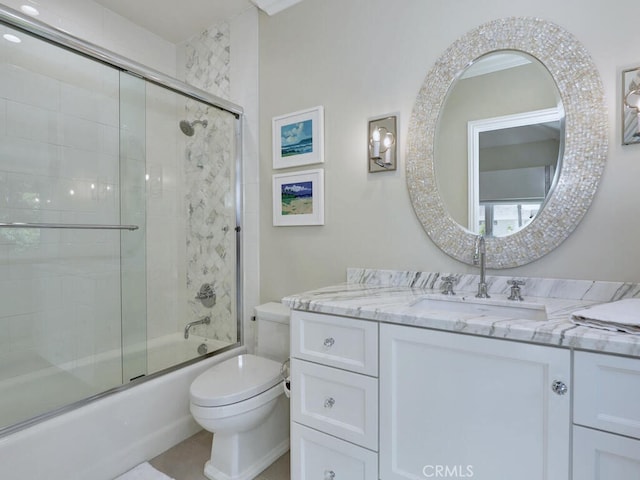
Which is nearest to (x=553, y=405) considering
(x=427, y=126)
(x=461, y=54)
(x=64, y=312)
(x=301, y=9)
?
(x=427, y=126)

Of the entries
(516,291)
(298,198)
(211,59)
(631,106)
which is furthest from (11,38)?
(631,106)

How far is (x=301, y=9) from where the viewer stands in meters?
2.06

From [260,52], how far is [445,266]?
178 cm

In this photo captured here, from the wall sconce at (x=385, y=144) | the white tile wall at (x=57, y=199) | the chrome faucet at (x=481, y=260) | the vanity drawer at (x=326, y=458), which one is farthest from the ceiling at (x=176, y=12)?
the vanity drawer at (x=326, y=458)

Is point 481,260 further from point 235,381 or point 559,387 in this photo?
point 235,381

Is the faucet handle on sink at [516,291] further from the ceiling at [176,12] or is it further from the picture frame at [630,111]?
the ceiling at [176,12]

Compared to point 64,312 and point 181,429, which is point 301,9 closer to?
point 64,312

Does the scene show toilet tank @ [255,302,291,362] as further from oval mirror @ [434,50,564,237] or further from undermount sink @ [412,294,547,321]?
oval mirror @ [434,50,564,237]

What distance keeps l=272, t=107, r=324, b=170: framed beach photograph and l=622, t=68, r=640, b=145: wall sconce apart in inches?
51.0

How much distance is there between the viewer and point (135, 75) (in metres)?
1.87

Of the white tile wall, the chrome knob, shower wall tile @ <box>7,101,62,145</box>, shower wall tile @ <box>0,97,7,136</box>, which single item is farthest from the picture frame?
shower wall tile @ <box>0,97,7,136</box>

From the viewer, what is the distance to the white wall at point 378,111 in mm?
1280

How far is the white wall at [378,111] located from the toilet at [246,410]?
0.48m

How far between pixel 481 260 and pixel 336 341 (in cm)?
71
